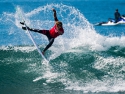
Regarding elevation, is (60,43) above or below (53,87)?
above

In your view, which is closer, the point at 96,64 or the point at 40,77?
the point at 40,77

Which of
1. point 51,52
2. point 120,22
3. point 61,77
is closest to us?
point 61,77

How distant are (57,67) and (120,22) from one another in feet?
63.5

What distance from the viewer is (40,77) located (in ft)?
38.5

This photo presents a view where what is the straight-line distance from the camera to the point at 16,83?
11258 mm

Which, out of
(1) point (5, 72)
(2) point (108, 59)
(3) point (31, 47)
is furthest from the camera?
(3) point (31, 47)

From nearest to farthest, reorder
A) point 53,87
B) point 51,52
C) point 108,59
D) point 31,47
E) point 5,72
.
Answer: point 53,87 < point 5,72 < point 108,59 < point 51,52 < point 31,47

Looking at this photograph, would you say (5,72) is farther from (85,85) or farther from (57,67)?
(85,85)

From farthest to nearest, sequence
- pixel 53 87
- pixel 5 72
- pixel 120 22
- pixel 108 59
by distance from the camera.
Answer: pixel 120 22 → pixel 108 59 → pixel 5 72 → pixel 53 87

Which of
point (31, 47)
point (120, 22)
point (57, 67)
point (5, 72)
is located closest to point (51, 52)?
point (31, 47)

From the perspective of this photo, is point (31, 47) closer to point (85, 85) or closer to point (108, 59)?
point (108, 59)

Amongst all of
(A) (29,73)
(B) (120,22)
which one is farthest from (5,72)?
(B) (120,22)

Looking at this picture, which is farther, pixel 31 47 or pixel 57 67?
pixel 31 47

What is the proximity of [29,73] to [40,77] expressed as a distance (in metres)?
0.77
